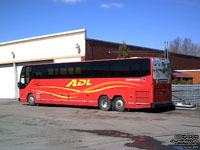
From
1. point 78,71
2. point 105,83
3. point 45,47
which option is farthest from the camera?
point 45,47

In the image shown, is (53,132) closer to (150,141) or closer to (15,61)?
(150,141)

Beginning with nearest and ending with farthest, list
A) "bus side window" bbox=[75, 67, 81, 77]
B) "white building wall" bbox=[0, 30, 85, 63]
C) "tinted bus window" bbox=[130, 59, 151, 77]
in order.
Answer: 1. "tinted bus window" bbox=[130, 59, 151, 77]
2. "bus side window" bbox=[75, 67, 81, 77]
3. "white building wall" bbox=[0, 30, 85, 63]

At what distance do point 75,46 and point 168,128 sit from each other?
16.5 metres

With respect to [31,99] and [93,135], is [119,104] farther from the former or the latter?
[31,99]

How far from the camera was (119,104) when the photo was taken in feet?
57.7

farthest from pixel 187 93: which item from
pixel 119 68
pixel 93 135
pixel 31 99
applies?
pixel 31 99

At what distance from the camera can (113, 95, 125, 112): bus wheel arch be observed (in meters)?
17.4

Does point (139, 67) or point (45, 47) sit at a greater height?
point (45, 47)

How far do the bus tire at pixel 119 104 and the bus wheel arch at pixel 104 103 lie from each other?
400 millimetres

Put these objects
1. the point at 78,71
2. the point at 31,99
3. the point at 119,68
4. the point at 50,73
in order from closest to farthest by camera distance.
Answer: the point at 119,68 → the point at 78,71 → the point at 50,73 → the point at 31,99

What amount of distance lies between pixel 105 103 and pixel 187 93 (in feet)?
20.2

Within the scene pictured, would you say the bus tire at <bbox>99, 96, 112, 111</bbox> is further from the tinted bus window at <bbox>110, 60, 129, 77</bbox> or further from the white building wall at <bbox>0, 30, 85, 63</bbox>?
the white building wall at <bbox>0, 30, 85, 63</bbox>

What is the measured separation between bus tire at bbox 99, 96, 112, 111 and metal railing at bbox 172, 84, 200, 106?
5219 mm

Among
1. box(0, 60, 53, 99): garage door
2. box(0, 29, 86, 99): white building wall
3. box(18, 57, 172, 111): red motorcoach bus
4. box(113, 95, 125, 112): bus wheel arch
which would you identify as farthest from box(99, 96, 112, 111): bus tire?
box(0, 60, 53, 99): garage door
